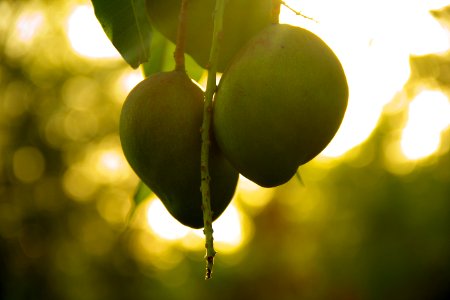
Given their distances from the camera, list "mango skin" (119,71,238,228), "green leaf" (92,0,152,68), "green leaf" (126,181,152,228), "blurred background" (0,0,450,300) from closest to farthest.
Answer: "mango skin" (119,71,238,228) → "green leaf" (92,0,152,68) → "green leaf" (126,181,152,228) → "blurred background" (0,0,450,300)

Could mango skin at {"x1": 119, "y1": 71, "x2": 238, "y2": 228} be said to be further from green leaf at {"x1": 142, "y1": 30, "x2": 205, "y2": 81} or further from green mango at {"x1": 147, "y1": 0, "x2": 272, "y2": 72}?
green leaf at {"x1": 142, "y1": 30, "x2": 205, "y2": 81}

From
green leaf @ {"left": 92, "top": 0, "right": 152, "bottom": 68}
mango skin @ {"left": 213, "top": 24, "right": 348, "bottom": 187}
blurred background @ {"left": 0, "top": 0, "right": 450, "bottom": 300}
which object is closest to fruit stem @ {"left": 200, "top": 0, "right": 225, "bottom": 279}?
mango skin @ {"left": 213, "top": 24, "right": 348, "bottom": 187}

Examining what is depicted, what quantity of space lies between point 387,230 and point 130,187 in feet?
23.1

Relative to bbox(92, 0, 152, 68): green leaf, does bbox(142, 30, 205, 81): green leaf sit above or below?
below

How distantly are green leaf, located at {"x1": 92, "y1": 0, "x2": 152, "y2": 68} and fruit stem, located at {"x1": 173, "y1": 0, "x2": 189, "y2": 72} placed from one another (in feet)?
0.34

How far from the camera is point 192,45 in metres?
1.05

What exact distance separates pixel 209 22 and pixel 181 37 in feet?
0.22

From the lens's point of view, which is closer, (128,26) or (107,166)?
(128,26)

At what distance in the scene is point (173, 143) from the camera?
2.89 ft

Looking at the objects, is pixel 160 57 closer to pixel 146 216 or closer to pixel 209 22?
pixel 209 22

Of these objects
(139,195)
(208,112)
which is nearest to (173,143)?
(208,112)

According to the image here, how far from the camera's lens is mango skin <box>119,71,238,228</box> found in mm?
881

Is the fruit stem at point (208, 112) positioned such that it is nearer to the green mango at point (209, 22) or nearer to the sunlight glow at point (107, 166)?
the green mango at point (209, 22)

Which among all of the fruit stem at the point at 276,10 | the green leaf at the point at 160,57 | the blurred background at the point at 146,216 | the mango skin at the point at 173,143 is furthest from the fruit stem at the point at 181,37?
the blurred background at the point at 146,216
